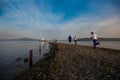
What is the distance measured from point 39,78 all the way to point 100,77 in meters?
5.05

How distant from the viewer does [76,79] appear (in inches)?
313

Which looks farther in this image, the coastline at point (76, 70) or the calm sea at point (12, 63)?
the calm sea at point (12, 63)

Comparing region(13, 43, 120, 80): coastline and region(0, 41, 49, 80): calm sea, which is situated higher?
region(13, 43, 120, 80): coastline

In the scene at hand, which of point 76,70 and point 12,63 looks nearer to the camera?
point 76,70

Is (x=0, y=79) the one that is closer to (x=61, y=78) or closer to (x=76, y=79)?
(x=61, y=78)

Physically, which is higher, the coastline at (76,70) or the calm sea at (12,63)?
the coastline at (76,70)

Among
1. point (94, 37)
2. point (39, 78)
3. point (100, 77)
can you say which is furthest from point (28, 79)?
point (94, 37)

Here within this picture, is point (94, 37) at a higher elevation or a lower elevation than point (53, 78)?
higher

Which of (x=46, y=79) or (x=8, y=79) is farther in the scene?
(x=8, y=79)

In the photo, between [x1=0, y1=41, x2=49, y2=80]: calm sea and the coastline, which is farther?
[x1=0, y1=41, x2=49, y2=80]: calm sea

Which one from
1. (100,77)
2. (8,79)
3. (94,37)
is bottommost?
(8,79)

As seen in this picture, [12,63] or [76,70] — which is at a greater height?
[76,70]

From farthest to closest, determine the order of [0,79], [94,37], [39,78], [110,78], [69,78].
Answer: [94,37]
[0,79]
[39,78]
[69,78]
[110,78]

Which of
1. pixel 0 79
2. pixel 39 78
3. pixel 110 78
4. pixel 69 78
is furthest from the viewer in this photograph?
pixel 0 79
